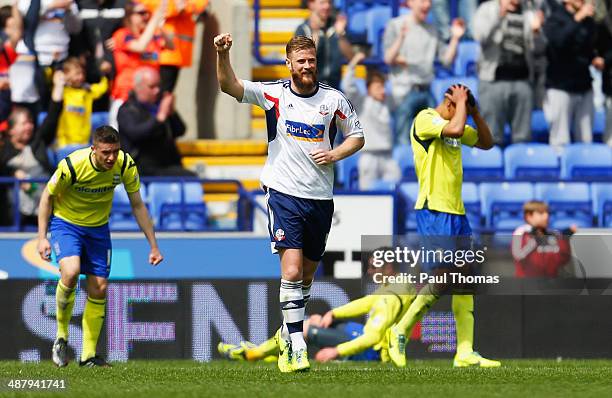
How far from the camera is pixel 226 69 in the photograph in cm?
850

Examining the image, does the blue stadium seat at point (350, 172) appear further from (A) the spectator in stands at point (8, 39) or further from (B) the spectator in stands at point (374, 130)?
(A) the spectator in stands at point (8, 39)

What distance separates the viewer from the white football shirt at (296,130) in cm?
877

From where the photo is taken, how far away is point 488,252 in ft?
41.4

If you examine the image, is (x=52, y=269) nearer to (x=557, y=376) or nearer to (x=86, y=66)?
(x=86, y=66)

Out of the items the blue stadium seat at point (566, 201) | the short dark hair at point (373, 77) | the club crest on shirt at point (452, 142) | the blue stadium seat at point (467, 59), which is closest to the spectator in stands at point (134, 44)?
the short dark hair at point (373, 77)

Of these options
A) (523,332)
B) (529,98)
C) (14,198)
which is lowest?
(523,332)

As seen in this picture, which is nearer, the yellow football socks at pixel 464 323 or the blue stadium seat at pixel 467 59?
the yellow football socks at pixel 464 323

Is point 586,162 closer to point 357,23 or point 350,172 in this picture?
point 350,172

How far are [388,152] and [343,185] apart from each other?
26.3 inches

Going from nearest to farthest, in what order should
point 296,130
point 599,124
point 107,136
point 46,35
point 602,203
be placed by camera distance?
point 296,130 → point 107,136 → point 602,203 → point 46,35 → point 599,124

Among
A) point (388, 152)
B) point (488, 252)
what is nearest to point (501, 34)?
point (388, 152)

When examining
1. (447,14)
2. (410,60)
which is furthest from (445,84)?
(447,14)

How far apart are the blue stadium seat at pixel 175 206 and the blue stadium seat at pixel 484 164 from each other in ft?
10.6

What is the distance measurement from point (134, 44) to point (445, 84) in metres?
3.80
